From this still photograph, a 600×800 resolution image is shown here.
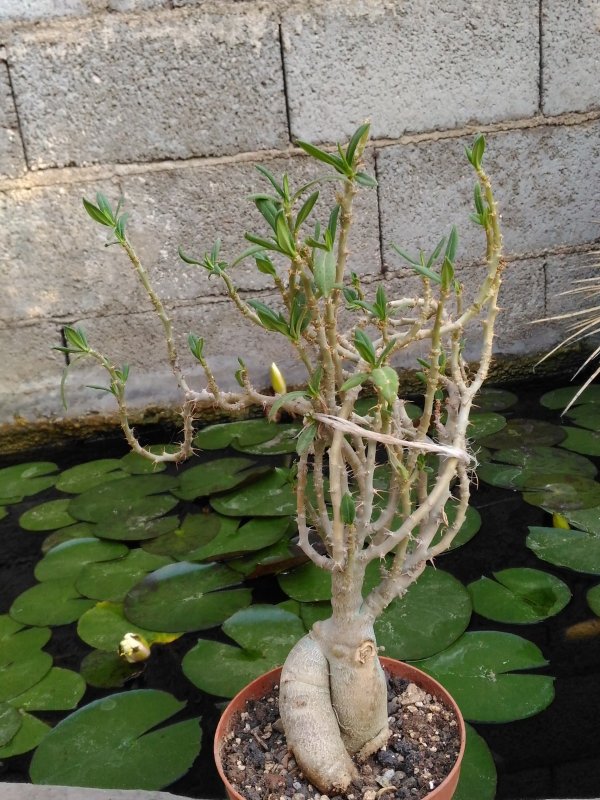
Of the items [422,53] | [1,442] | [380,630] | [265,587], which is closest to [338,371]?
[380,630]

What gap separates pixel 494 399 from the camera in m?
2.68

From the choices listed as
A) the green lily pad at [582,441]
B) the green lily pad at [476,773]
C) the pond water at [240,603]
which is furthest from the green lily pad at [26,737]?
the green lily pad at [582,441]

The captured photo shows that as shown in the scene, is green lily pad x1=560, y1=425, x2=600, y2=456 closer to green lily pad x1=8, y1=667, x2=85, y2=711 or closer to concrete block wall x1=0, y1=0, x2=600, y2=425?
concrete block wall x1=0, y1=0, x2=600, y2=425

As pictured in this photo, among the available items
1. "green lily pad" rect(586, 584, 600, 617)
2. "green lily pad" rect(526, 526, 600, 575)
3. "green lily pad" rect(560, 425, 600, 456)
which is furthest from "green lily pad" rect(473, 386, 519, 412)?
"green lily pad" rect(586, 584, 600, 617)

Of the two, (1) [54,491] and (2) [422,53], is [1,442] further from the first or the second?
(2) [422,53]

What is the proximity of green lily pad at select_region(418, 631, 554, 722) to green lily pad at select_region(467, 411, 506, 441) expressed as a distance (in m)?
0.92

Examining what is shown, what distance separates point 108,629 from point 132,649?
0.50 feet

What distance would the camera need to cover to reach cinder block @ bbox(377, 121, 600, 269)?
8.23 feet

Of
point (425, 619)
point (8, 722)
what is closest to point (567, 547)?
point (425, 619)

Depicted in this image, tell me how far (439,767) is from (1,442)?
2.05 meters

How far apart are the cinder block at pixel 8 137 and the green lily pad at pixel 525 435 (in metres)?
1.63

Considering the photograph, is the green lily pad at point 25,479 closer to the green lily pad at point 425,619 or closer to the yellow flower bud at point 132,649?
the yellow flower bud at point 132,649

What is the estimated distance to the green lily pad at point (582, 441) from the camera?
7.33ft

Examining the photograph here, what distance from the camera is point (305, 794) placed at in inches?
38.7
